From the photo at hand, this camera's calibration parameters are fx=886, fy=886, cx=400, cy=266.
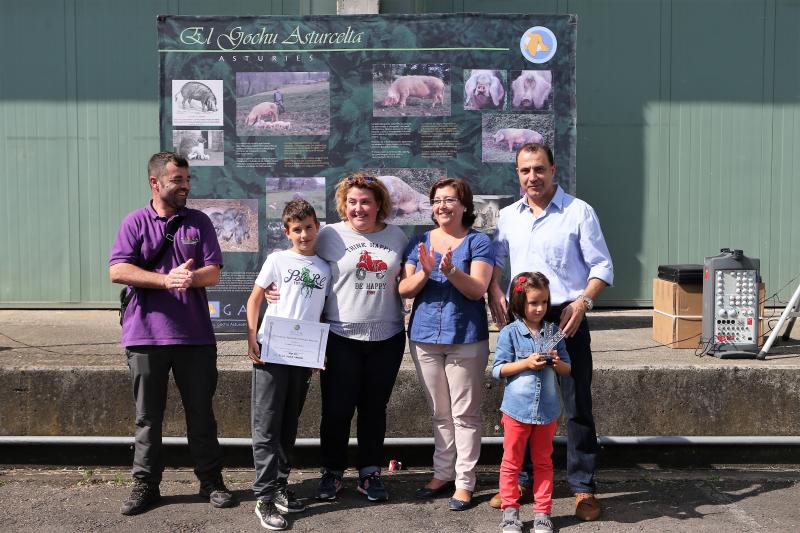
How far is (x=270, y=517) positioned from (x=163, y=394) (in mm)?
914

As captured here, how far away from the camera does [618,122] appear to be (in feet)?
32.2

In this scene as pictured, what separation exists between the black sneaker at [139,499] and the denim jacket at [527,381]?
2060mm

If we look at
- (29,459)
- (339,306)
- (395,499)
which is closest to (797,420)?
(395,499)

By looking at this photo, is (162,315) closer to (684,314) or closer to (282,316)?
(282,316)

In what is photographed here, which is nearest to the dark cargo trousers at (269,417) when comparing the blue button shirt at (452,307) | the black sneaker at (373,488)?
the black sneaker at (373,488)

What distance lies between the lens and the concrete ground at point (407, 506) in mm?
4785

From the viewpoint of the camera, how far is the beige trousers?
16.3 feet

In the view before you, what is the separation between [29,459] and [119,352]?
3.79ft

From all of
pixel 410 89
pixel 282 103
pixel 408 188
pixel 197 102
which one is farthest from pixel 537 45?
pixel 197 102

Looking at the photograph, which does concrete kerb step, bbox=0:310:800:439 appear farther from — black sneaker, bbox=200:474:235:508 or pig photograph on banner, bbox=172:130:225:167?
pig photograph on banner, bbox=172:130:225:167

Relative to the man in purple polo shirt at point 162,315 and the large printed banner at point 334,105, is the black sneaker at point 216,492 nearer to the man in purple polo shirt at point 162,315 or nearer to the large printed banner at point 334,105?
the man in purple polo shirt at point 162,315

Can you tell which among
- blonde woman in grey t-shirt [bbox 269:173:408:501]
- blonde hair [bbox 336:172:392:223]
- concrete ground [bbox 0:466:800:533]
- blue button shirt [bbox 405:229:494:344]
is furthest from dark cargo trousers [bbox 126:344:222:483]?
blue button shirt [bbox 405:229:494:344]

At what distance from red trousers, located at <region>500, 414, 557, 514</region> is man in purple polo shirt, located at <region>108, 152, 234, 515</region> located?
164cm

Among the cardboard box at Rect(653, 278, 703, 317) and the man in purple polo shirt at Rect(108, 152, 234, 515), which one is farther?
the cardboard box at Rect(653, 278, 703, 317)
